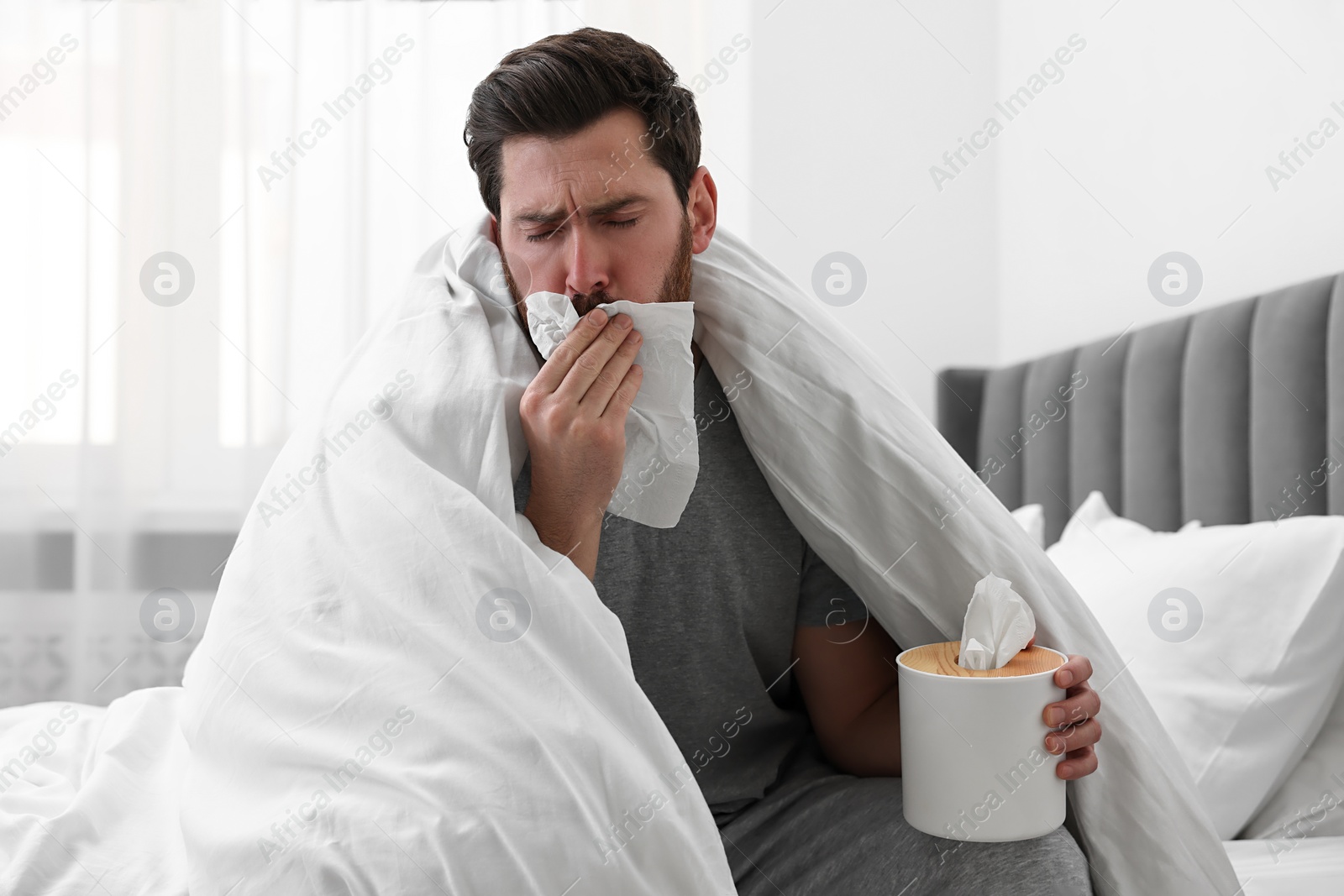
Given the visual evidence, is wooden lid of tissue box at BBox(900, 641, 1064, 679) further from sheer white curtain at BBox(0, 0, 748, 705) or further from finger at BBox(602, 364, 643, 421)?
sheer white curtain at BBox(0, 0, 748, 705)

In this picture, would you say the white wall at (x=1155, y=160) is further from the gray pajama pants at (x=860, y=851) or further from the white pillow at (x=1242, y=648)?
the gray pajama pants at (x=860, y=851)

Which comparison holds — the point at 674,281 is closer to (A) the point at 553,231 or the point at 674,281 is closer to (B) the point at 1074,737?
(A) the point at 553,231

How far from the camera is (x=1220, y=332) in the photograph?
1424mm

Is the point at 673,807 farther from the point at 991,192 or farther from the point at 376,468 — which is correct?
the point at 991,192

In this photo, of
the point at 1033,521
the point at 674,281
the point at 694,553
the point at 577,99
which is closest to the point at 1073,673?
the point at 694,553

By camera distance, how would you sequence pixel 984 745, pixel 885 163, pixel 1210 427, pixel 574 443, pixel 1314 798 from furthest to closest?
1. pixel 885 163
2. pixel 1210 427
3. pixel 1314 798
4. pixel 574 443
5. pixel 984 745

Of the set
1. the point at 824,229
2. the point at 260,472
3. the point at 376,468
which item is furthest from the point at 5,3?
the point at 376,468

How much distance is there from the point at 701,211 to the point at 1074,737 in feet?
2.10

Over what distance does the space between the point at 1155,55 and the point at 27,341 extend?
7.62 feet

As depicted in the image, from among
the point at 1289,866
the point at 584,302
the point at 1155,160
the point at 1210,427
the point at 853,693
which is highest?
the point at 1155,160

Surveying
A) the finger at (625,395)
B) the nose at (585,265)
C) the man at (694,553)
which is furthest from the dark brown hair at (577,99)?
the finger at (625,395)

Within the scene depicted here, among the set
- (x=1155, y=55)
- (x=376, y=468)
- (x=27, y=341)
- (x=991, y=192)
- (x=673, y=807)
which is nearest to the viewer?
(x=673, y=807)

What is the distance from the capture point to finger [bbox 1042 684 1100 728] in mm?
742

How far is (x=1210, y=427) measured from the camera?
1.43m
